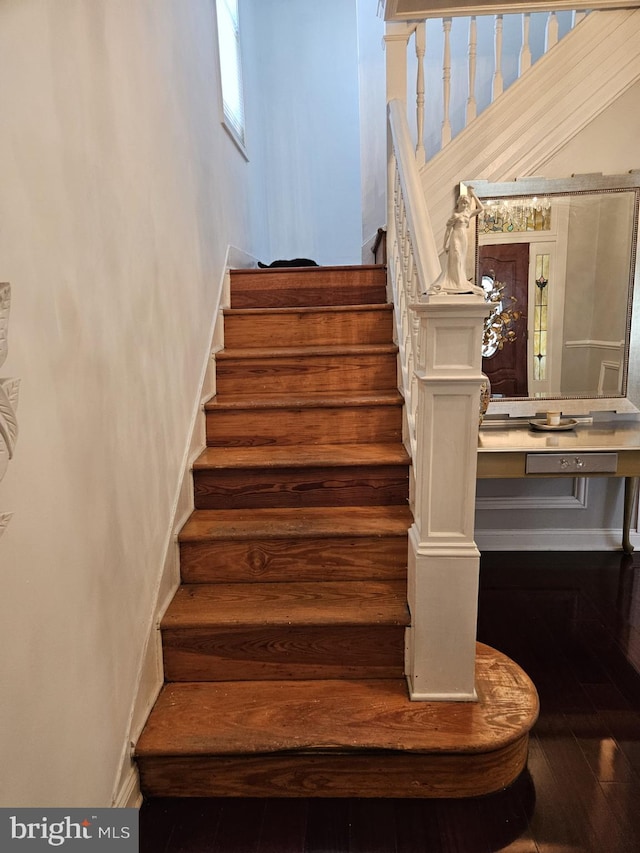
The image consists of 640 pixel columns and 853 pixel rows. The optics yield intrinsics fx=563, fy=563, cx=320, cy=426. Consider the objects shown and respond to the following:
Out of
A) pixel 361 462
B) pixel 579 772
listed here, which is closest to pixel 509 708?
pixel 579 772

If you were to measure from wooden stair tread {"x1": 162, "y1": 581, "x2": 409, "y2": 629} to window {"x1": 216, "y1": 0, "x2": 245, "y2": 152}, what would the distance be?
249 cm

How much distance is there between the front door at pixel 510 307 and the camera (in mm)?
2902

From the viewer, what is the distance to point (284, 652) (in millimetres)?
1764

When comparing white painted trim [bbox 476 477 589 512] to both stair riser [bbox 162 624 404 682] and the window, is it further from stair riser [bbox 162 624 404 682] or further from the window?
the window

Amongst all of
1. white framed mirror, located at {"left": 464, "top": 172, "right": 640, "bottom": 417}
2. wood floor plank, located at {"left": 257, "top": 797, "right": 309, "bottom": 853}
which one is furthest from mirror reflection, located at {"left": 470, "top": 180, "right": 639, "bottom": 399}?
wood floor plank, located at {"left": 257, "top": 797, "right": 309, "bottom": 853}

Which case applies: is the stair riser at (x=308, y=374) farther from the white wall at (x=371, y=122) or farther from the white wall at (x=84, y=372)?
the white wall at (x=371, y=122)

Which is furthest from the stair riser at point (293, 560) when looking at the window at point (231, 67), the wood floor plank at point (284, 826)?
the window at point (231, 67)

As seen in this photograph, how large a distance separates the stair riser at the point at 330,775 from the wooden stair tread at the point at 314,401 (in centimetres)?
130

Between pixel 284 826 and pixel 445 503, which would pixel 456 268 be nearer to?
pixel 445 503

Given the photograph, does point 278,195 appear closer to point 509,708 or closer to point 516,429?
point 516,429

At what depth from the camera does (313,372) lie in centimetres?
259

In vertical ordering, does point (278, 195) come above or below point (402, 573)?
above

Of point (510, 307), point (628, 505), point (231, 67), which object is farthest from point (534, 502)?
point (231, 67)

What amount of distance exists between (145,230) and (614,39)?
7.57 ft
